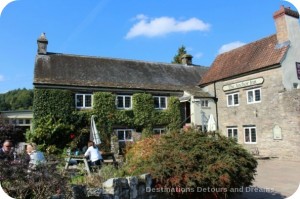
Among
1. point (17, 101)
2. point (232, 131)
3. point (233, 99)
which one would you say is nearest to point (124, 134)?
point (232, 131)

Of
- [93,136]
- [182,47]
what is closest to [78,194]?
[93,136]

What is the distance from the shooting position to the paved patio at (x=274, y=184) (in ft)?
32.9

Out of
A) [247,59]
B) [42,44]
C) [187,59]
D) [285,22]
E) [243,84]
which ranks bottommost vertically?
[243,84]

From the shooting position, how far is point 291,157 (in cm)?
2047

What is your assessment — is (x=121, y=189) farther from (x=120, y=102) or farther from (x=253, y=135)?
(x=120, y=102)

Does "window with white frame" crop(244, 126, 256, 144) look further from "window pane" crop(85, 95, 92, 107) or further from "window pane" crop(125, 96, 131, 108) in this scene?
"window pane" crop(85, 95, 92, 107)

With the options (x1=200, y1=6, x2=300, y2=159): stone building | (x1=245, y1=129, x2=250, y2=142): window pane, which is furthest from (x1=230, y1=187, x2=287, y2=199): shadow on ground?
(x1=245, y1=129, x2=250, y2=142): window pane

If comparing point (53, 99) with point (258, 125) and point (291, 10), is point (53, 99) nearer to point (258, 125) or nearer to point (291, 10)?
point (258, 125)

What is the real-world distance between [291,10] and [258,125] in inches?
336

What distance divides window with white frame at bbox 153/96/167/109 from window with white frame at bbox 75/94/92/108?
5.80 m

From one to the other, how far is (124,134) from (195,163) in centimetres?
1874

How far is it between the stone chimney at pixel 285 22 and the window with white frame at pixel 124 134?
13.6 metres

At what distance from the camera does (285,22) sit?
22.5 m

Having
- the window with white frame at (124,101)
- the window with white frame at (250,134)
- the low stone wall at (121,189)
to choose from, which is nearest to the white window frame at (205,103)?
the window with white frame at (250,134)
